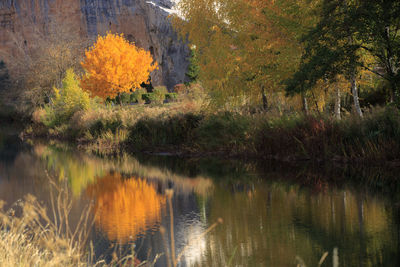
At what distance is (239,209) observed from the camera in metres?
11.0

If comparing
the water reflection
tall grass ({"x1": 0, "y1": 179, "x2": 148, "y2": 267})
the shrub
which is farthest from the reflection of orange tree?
the shrub

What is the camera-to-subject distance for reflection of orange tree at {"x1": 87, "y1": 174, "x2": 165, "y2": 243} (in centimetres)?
971

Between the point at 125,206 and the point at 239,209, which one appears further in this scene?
the point at 125,206

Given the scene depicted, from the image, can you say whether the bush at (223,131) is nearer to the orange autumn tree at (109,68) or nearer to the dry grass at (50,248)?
the dry grass at (50,248)

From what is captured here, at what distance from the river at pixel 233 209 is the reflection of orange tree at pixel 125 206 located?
0.02 meters

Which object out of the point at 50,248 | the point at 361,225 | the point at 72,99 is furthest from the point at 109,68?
the point at 50,248

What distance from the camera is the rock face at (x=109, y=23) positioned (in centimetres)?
6150

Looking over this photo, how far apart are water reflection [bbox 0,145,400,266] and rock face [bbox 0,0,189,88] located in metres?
43.8

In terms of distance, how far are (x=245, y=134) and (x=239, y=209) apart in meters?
8.67

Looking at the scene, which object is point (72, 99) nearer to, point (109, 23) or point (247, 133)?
point (247, 133)

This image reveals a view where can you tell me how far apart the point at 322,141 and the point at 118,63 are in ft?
70.9

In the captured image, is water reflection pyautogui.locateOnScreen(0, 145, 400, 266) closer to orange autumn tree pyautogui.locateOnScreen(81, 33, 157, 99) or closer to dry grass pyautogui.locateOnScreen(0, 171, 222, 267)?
dry grass pyautogui.locateOnScreen(0, 171, 222, 267)

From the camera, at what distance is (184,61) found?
63281mm

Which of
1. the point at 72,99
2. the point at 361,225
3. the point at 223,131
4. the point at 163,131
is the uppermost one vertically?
the point at 72,99
